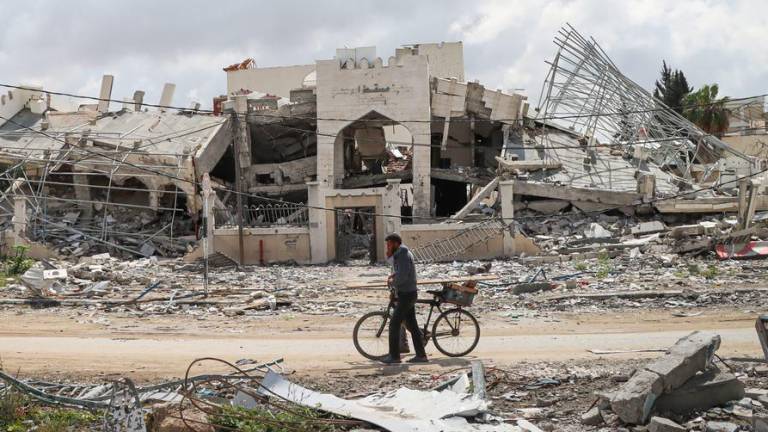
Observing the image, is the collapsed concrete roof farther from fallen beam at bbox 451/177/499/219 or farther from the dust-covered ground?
fallen beam at bbox 451/177/499/219

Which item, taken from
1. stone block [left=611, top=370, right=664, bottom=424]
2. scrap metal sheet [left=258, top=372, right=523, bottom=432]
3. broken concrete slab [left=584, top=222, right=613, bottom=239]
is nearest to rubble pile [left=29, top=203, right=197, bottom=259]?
broken concrete slab [left=584, top=222, right=613, bottom=239]

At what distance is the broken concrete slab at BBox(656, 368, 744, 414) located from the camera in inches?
299

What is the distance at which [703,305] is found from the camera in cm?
1558

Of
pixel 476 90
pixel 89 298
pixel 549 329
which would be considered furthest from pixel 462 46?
pixel 549 329

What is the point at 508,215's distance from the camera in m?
27.0

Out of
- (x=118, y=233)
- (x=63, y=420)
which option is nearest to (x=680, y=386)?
(x=63, y=420)

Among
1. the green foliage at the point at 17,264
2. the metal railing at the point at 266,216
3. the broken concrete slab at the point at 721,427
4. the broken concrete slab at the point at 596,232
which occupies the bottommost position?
the broken concrete slab at the point at 721,427

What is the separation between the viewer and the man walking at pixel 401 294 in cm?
1000

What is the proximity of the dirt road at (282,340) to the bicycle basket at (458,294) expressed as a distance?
700 millimetres

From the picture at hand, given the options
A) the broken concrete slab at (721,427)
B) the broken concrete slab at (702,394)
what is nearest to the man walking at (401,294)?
the broken concrete slab at (702,394)

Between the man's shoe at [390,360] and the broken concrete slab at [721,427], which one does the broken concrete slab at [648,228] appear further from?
the broken concrete slab at [721,427]

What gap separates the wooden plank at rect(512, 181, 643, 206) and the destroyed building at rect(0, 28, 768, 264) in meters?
0.05

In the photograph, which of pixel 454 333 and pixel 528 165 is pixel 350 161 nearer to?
pixel 528 165

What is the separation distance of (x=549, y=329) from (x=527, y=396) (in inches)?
200
